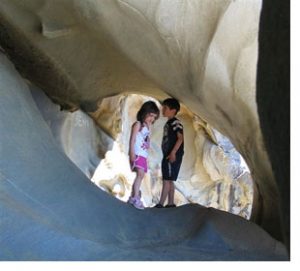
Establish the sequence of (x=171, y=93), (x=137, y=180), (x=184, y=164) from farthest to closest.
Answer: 1. (x=184, y=164)
2. (x=137, y=180)
3. (x=171, y=93)

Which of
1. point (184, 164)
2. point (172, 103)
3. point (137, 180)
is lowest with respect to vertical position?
point (184, 164)

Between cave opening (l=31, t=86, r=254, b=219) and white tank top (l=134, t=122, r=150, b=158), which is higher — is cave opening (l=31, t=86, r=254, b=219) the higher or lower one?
the lower one

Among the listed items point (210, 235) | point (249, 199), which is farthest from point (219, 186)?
point (210, 235)

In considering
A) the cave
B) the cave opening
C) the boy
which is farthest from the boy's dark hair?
the cave opening

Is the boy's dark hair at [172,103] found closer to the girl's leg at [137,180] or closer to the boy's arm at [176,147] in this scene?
the boy's arm at [176,147]

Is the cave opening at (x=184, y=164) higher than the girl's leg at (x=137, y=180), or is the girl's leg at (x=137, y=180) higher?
the girl's leg at (x=137, y=180)

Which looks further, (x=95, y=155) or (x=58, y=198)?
(x=95, y=155)

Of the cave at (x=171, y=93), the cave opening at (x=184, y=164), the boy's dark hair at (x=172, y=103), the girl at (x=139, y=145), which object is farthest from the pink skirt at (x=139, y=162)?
the cave opening at (x=184, y=164)

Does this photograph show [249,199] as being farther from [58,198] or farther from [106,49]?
[58,198]

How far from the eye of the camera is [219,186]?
12.9 feet

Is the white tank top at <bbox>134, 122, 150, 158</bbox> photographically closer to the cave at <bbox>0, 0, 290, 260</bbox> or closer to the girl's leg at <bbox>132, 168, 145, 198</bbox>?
the girl's leg at <bbox>132, 168, 145, 198</bbox>

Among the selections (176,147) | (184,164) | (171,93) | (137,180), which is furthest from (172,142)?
(184,164)

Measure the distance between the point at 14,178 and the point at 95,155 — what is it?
1579mm

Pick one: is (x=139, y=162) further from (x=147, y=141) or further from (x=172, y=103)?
(x=172, y=103)
